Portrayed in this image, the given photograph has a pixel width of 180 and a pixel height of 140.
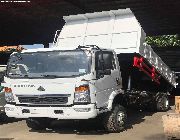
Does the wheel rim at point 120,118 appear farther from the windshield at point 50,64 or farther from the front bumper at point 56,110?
the windshield at point 50,64

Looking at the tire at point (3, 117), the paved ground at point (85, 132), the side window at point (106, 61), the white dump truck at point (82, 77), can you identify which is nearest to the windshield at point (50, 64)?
the white dump truck at point (82, 77)

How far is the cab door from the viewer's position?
369 inches

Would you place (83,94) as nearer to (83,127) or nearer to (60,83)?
(60,83)

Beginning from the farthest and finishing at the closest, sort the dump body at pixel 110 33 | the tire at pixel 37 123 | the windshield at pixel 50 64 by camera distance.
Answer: the dump body at pixel 110 33 → the tire at pixel 37 123 → the windshield at pixel 50 64

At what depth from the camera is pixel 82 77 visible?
9047mm

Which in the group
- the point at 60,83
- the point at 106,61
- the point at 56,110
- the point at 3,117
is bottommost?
the point at 3,117

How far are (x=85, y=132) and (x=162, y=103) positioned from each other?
466 centimetres

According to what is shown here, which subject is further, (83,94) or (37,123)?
(37,123)

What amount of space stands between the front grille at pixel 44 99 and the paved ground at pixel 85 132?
950mm

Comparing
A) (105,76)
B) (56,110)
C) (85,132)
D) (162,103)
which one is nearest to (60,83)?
(56,110)

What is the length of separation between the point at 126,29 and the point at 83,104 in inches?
138

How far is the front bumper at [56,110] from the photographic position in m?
9.05

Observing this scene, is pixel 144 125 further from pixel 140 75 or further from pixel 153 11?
pixel 153 11

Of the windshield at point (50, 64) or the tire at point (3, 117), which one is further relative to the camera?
the tire at point (3, 117)
